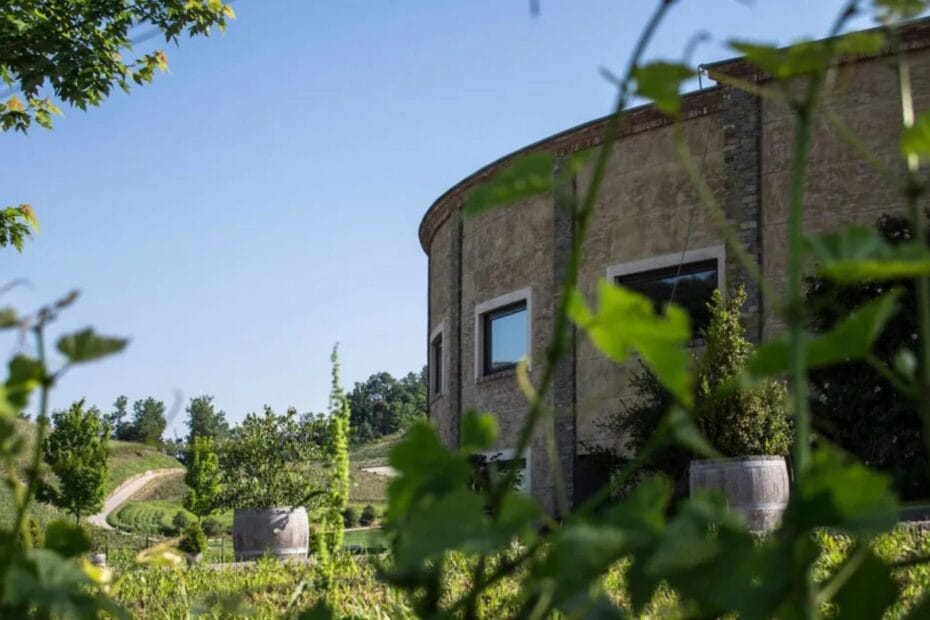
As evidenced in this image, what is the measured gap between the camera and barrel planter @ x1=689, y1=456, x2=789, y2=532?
295 inches

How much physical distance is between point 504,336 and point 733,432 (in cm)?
739

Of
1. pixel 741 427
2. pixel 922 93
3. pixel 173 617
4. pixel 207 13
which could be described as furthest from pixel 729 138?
pixel 173 617

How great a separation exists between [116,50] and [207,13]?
0.88 metres

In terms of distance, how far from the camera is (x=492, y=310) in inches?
676

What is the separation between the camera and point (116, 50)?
9406 millimetres

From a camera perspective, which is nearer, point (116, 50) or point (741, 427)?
point (116, 50)

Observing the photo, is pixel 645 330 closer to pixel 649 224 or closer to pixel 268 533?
pixel 268 533

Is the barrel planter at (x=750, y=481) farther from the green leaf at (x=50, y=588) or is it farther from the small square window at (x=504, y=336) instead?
the small square window at (x=504, y=336)

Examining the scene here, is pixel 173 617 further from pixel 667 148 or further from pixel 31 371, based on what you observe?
pixel 667 148

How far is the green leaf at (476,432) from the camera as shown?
0.58 metres

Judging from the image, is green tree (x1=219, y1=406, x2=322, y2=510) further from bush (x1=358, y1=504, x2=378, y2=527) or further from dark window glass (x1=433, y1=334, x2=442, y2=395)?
bush (x1=358, y1=504, x2=378, y2=527)

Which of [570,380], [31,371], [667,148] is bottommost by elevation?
[31,371]

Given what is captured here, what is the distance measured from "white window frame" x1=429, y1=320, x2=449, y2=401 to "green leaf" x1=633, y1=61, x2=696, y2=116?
1801 centimetres

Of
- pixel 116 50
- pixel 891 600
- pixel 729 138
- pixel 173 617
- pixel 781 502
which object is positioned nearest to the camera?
pixel 891 600
